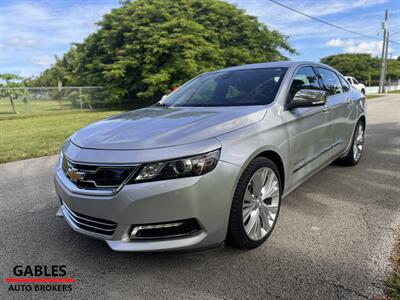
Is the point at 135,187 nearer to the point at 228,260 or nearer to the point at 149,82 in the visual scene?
A: the point at 228,260

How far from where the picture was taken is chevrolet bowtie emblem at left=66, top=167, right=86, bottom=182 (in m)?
2.44

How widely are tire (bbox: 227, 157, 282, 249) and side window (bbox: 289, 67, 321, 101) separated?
0.96 metres

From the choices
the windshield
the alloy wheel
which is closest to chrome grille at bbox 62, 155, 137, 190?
the alloy wheel

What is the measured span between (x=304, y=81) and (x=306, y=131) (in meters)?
0.71

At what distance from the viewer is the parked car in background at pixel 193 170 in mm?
2258

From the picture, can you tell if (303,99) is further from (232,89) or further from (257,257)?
(257,257)

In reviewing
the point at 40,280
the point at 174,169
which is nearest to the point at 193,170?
the point at 174,169

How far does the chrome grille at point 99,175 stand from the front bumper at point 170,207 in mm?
73

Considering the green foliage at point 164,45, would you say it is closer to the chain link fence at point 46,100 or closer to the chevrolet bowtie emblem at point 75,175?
the chain link fence at point 46,100

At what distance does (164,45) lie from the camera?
19906mm

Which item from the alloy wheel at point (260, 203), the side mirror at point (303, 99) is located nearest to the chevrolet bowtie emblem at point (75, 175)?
the alloy wheel at point (260, 203)

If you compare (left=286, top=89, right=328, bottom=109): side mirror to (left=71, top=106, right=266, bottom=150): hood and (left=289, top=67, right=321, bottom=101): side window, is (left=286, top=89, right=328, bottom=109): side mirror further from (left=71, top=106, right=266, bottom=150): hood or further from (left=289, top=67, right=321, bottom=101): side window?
(left=71, top=106, right=266, bottom=150): hood

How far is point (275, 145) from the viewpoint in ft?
9.56

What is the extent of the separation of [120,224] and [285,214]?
1.89 meters
